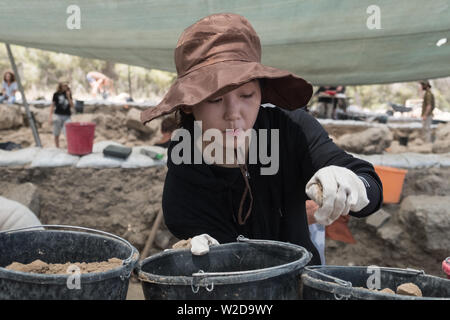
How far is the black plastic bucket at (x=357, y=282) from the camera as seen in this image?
81 centimetres

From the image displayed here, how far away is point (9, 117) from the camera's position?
8.34 meters

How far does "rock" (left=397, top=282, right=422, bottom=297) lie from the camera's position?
0.91 meters

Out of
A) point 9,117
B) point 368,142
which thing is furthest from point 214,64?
point 9,117

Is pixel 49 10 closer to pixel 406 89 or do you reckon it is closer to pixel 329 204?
pixel 329 204

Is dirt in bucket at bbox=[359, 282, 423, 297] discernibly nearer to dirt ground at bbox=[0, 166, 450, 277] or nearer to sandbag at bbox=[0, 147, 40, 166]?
dirt ground at bbox=[0, 166, 450, 277]

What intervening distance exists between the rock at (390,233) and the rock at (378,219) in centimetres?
6

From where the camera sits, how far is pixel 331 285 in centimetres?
83

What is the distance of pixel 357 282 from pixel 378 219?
386 cm

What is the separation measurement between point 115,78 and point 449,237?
2414 centimetres

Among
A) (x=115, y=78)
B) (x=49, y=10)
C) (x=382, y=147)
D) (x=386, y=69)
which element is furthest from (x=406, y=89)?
(x=49, y=10)

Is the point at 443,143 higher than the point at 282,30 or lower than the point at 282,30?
lower

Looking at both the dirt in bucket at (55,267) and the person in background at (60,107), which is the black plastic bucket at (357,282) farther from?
the person in background at (60,107)

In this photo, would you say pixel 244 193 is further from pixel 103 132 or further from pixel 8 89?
pixel 8 89

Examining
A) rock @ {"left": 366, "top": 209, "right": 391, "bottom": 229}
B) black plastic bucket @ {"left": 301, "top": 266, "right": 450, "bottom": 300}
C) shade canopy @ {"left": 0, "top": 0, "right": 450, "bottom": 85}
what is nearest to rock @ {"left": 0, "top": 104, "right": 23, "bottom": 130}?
shade canopy @ {"left": 0, "top": 0, "right": 450, "bottom": 85}
